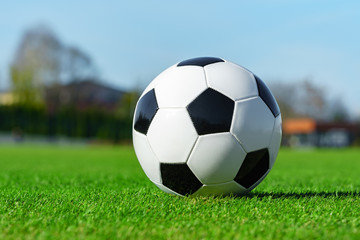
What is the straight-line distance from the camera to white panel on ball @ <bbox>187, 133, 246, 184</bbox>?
3.30 m

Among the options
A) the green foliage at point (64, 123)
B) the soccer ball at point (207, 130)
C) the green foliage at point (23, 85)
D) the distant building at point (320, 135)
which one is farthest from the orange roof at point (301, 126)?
the soccer ball at point (207, 130)

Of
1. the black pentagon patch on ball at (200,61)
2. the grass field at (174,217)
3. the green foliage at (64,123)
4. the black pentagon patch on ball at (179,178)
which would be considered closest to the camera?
the grass field at (174,217)

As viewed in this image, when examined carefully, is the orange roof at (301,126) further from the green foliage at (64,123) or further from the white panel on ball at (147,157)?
the white panel on ball at (147,157)

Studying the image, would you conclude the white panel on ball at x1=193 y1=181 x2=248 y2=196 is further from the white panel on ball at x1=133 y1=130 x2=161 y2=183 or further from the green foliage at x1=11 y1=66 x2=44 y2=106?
the green foliage at x1=11 y1=66 x2=44 y2=106

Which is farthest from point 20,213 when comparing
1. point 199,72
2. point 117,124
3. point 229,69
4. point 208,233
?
point 117,124

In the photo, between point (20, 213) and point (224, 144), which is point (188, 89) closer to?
point (224, 144)

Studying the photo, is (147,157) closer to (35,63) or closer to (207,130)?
(207,130)

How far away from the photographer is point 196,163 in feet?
11.0

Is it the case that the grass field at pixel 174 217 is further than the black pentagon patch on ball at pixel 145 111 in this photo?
No

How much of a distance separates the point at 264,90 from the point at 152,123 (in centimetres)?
116

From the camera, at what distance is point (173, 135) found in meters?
3.35

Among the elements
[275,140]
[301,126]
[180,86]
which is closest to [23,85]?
[301,126]

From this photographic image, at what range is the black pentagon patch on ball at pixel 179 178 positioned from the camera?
3424 millimetres

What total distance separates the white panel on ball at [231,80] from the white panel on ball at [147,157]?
84 cm
